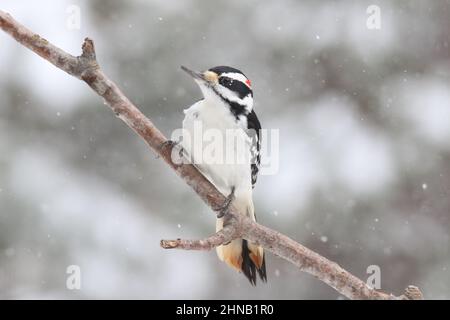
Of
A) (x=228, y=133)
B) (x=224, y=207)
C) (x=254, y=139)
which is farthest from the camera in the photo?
(x=254, y=139)

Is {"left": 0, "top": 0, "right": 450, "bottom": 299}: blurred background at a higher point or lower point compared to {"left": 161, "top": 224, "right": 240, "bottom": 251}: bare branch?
higher

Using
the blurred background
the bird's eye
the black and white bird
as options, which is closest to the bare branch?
the black and white bird

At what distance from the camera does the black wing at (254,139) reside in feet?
10.9

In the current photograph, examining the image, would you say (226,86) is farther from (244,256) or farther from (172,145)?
(244,256)

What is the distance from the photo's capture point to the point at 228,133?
10.4ft

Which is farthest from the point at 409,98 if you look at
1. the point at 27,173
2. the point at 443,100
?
the point at 27,173

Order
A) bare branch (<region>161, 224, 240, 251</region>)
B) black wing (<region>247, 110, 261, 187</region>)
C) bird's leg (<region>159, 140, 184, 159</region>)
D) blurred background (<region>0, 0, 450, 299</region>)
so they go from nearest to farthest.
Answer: bare branch (<region>161, 224, 240, 251</region>) → bird's leg (<region>159, 140, 184, 159</region>) → black wing (<region>247, 110, 261, 187</region>) → blurred background (<region>0, 0, 450, 299</region>)

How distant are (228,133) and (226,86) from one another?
237 millimetres

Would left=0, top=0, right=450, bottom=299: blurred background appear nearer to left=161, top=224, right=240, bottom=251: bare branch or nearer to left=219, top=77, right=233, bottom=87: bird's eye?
left=219, top=77, right=233, bottom=87: bird's eye

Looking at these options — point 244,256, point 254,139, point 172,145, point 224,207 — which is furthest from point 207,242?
point 254,139

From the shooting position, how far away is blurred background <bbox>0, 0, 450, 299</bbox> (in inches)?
203

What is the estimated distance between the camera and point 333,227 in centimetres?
535

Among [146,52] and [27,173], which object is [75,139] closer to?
[27,173]

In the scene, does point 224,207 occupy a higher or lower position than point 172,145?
lower
